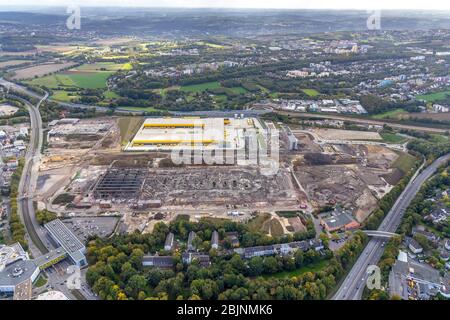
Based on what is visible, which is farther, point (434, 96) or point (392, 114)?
point (434, 96)

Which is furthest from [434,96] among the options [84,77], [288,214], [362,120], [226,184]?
[84,77]

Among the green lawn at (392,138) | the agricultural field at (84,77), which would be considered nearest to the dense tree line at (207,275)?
the green lawn at (392,138)

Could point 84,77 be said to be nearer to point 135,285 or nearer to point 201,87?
point 201,87

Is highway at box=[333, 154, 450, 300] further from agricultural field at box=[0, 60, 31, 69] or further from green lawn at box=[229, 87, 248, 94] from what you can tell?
agricultural field at box=[0, 60, 31, 69]

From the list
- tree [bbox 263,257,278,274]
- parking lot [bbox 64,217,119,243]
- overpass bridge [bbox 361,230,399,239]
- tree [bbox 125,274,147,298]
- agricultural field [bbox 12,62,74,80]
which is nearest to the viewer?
tree [bbox 125,274,147,298]

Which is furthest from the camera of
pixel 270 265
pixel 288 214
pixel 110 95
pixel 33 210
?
pixel 110 95

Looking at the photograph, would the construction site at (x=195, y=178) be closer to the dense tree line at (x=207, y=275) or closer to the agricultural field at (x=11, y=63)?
the dense tree line at (x=207, y=275)

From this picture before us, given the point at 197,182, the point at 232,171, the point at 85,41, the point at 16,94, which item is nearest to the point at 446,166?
the point at 232,171

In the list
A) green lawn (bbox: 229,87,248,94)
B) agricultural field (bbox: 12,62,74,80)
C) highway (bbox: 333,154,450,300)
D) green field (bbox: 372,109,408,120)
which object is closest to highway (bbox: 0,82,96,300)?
highway (bbox: 333,154,450,300)
